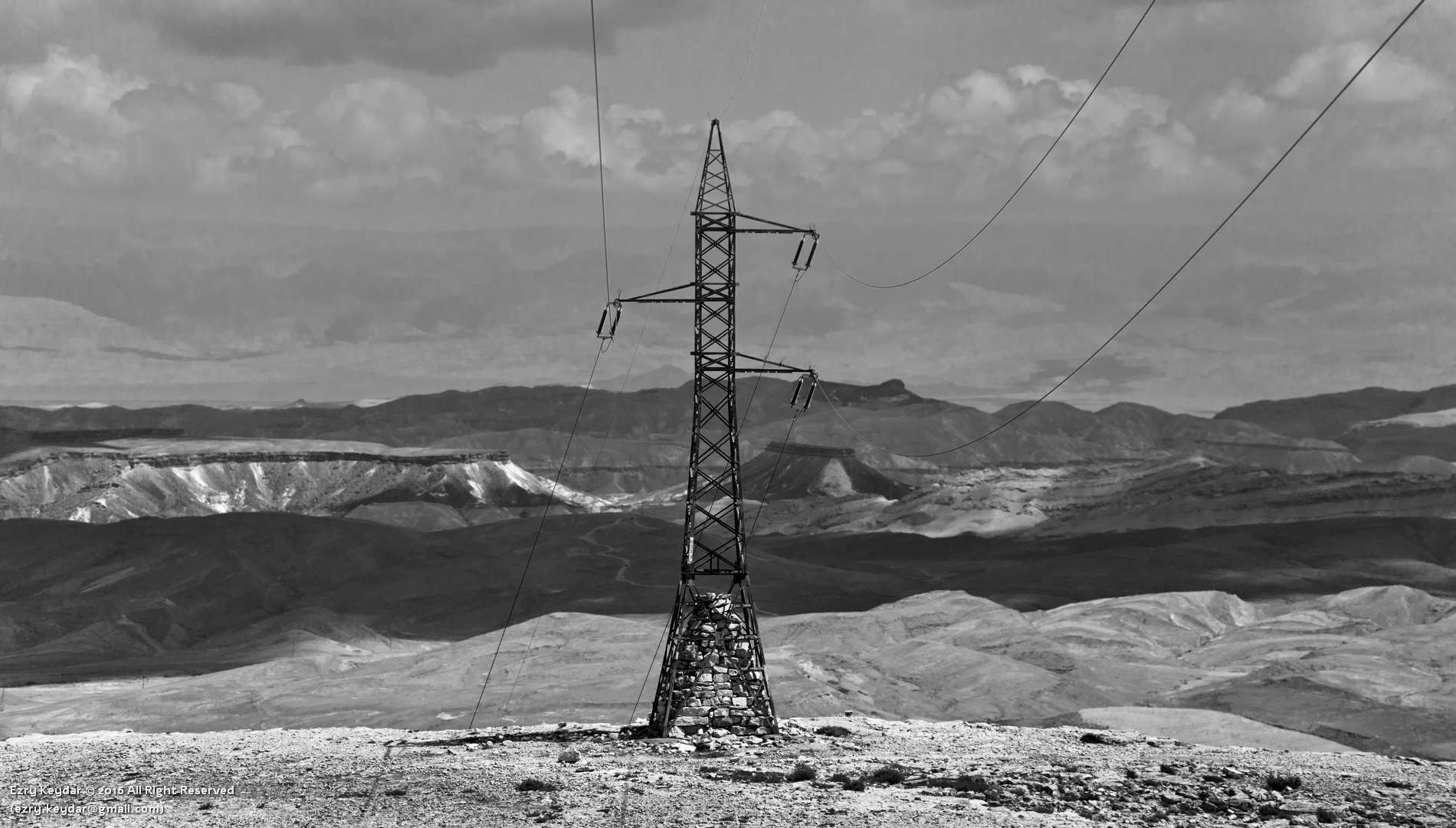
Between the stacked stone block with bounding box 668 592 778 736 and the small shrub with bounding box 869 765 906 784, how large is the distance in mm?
5325

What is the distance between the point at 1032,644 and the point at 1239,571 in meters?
59.6

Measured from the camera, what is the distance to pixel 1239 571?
14650 cm

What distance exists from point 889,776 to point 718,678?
653cm

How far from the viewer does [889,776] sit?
95.8ft

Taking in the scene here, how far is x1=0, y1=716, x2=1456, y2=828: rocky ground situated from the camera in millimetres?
26312

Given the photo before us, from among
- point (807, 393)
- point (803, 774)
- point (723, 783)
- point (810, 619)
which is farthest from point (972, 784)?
point (810, 619)

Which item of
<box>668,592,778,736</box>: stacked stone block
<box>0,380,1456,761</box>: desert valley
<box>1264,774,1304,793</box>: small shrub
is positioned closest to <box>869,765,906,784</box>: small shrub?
<box>668,592,778,736</box>: stacked stone block

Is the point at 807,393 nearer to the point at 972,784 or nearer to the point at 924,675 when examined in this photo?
the point at 972,784

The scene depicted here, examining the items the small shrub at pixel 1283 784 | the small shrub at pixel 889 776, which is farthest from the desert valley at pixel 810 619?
the small shrub at pixel 889 776

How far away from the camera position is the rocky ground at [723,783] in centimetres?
2631

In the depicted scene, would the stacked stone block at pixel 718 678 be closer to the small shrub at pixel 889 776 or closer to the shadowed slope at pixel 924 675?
the small shrub at pixel 889 776

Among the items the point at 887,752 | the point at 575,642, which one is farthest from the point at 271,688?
the point at 887,752

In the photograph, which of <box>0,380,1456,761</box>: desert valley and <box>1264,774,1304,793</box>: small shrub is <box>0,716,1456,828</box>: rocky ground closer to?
<box>1264,774,1304,793</box>: small shrub

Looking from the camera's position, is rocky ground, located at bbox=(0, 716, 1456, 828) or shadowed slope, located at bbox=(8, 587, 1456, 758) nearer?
rocky ground, located at bbox=(0, 716, 1456, 828)
